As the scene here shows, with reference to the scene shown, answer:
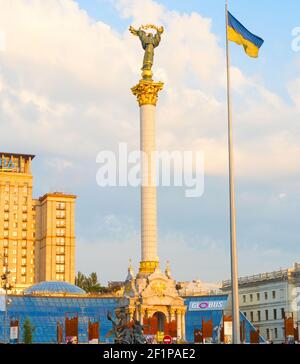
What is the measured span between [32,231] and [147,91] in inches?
3931

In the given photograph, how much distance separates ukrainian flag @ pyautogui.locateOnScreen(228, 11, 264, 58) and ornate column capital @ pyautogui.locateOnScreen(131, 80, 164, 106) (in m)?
57.4

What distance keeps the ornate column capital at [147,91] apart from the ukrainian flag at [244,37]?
188ft

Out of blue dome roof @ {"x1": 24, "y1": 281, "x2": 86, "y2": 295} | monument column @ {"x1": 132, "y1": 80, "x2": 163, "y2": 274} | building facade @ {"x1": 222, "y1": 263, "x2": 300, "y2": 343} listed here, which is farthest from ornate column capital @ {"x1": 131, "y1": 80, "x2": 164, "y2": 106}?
blue dome roof @ {"x1": 24, "y1": 281, "x2": 86, "y2": 295}

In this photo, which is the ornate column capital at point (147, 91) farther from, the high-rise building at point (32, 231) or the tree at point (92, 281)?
the high-rise building at point (32, 231)

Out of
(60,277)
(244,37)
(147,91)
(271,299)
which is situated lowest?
(271,299)

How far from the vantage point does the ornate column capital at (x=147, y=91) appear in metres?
93.0

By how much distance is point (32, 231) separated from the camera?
184875 millimetres

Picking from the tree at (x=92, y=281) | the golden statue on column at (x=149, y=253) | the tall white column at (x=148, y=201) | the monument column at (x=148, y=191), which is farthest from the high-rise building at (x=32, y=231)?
the tall white column at (x=148, y=201)

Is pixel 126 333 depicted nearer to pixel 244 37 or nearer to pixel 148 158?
pixel 244 37

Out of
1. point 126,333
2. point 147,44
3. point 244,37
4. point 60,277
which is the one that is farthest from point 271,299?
point 60,277

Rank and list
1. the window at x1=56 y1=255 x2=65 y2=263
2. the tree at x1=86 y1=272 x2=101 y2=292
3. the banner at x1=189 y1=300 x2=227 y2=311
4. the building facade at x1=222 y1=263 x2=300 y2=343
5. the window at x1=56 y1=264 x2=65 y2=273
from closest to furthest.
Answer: the building facade at x1=222 y1=263 x2=300 y2=343
the banner at x1=189 y1=300 x2=227 y2=311
the tree at x1=86 y1=272 x2=101 y2=292
the window at x1=56 y1=264 x2=65 y2=273
the window at x1=56 y1=255 x2=65 y2=263

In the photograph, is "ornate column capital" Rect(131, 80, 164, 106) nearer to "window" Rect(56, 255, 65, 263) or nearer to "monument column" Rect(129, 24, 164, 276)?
"monument column" Rect(129, 24, 164, 276)

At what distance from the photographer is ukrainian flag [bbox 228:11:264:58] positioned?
35.4 meters
